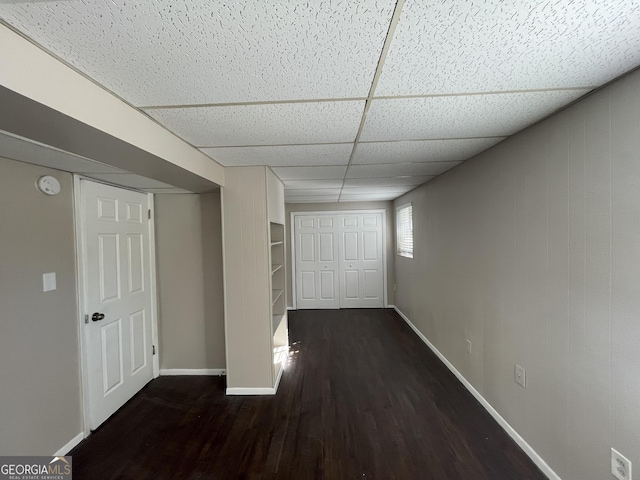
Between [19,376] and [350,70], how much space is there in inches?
97.5

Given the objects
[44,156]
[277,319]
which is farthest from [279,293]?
[44,156]

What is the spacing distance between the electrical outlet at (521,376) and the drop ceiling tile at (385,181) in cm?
210

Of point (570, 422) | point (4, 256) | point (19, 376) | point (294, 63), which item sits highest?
point (294, 63)

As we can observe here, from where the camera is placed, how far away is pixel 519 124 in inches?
64.7

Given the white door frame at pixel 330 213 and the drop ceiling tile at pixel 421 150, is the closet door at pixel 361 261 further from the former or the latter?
the drop ceiling tile at pixel 421 150

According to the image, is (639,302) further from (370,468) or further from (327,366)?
(327,366)

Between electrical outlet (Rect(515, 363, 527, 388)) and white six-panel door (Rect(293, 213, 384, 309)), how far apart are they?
11.5ft

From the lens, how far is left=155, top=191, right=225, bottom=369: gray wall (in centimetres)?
290

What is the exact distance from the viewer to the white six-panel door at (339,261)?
5332 mm

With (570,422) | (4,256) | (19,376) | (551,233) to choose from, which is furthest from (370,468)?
(4,256)

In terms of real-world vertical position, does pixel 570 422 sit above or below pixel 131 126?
below

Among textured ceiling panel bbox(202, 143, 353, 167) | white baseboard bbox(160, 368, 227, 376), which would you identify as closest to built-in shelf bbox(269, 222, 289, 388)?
white baseboard bbox(160, 368, 227, 376)

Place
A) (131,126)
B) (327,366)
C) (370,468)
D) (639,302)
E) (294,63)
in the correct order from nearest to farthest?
(294,63)
(639,302)
(131,126)
(370,468)
(327,366)

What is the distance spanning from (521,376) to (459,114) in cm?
174
